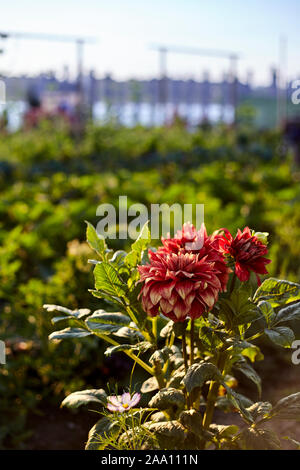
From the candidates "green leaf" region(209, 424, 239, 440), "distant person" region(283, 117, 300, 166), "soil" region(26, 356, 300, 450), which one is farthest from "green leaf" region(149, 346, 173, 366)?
"distant person" region(283, 117, 300, 166)

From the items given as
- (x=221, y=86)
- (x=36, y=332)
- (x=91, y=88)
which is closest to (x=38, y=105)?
(x=91, y=88)

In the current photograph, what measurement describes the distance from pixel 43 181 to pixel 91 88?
1020 cm

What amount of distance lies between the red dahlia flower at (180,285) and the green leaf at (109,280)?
0.11 metres

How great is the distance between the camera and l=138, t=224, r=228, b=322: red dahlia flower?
1.12 meters

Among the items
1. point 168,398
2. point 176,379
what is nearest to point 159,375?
point 176,379

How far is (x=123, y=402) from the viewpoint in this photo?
4.21ft

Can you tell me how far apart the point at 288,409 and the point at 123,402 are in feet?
1.24

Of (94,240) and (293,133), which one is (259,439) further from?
(293,133)

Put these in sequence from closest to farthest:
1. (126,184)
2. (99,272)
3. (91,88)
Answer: (99,272)
(126,184)
(91,88)

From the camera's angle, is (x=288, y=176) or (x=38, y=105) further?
(x=38, y=105)

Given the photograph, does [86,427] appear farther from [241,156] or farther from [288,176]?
[241,156]

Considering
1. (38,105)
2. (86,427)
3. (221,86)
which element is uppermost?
(221,86)

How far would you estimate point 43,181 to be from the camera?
5.01 m
